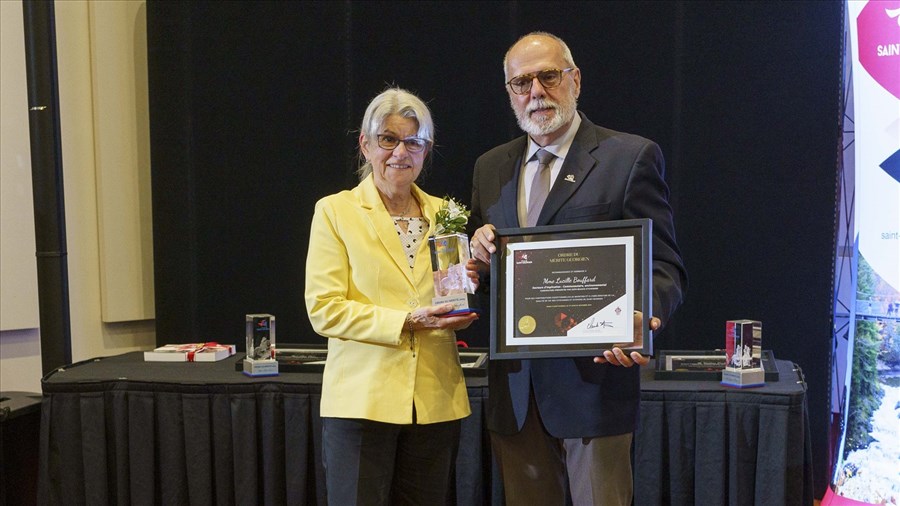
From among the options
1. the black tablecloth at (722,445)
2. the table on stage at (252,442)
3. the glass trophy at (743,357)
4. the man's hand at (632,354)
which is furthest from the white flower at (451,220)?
the glass trophy at (743,357)

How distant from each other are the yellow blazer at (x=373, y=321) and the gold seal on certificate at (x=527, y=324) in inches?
12.3

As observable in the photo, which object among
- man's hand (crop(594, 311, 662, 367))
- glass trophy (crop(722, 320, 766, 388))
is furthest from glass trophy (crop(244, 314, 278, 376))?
glass trophy (crop(722, 320, 766, 388))

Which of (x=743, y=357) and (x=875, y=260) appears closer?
(x=743, y=357)

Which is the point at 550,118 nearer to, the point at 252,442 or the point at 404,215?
the point at 404,215

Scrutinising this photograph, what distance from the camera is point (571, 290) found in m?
2.01

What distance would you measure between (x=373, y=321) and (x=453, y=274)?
26 cm

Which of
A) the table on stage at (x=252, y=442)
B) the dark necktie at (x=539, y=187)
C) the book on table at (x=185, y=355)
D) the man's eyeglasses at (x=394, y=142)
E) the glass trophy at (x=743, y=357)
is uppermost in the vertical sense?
the man's eyeglasses at (x=394, y=142)

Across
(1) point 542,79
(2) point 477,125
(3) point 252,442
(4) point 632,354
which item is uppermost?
(2) point 477,125

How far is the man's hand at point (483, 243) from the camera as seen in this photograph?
205cm

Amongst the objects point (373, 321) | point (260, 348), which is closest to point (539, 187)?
point (373, 321)

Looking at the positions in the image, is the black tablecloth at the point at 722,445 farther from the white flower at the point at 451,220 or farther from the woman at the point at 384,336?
the white flower at the point at 451,220

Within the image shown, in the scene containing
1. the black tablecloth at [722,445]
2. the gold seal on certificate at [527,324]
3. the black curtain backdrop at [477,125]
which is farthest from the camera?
the black curtain backdrop at [477,125]

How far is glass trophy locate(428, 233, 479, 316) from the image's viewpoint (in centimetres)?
209
